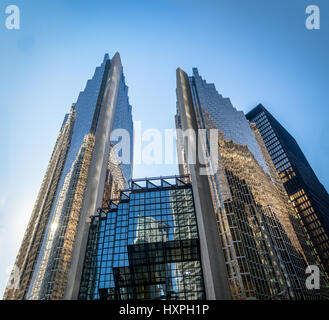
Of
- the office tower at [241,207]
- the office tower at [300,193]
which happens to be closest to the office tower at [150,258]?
the office tower at [241,207]

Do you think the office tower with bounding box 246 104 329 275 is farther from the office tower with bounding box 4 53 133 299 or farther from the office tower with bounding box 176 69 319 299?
the office tower with bounding box 4 53 133 299

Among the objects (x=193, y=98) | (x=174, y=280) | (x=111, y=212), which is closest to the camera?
(x=174, y=280)

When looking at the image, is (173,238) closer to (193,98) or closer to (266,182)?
(266,182)

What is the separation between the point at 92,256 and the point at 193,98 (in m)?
60.2

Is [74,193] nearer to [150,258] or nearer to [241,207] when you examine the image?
[150,258]

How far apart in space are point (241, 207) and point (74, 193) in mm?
56436

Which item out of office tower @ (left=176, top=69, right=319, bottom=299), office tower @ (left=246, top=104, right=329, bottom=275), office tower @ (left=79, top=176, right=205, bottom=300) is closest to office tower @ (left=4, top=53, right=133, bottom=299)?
office tower @ (left=79, top=176, right=205, bottom=300)

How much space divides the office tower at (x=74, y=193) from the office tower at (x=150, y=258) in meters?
8.23

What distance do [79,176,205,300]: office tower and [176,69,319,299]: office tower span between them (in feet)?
20.8

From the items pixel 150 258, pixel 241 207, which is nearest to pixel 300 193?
pixel 241 207

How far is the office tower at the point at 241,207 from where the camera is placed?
53.9m

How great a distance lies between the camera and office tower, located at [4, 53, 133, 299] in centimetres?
7338
